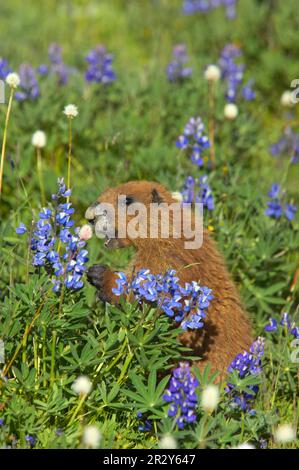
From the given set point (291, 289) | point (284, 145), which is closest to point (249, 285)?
point (291, 289)

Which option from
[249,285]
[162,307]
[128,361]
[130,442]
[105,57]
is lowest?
[130,442]

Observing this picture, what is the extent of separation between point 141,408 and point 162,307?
0.48 metres

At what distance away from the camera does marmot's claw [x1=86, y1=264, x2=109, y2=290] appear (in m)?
3.94

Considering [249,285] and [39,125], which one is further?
[39,125]

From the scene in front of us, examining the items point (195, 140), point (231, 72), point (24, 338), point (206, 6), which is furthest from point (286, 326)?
point (206, 6)

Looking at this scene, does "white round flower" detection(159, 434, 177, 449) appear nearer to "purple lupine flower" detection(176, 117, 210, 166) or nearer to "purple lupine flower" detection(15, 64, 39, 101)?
"purple lupine flower" detection(176, 117, 210, 166)

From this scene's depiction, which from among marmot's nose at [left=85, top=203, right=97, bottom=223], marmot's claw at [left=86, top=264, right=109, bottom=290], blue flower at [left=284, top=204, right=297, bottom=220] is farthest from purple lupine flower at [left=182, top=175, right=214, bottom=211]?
marmot's claw at [left=86, top=264, right=109, bottom=290]

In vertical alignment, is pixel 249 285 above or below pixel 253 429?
above

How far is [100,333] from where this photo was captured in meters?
3.67

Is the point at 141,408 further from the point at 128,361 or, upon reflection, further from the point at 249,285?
the point at 249,285

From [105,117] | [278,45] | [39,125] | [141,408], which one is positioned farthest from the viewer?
[278,45]

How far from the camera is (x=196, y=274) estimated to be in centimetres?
397

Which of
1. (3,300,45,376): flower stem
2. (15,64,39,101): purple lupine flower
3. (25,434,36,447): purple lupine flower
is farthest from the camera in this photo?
(15,64,39,101): purple lupine flower

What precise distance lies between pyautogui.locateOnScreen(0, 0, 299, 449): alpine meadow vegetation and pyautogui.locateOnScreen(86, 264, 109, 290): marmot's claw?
13 centimetres
